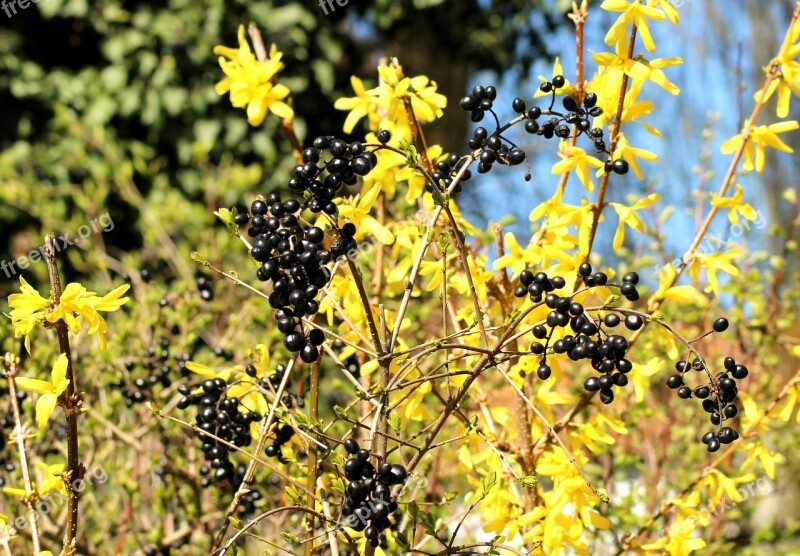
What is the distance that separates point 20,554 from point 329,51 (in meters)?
4.54

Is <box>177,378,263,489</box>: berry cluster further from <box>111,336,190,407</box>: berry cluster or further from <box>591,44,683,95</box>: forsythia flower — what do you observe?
<box>591,44,683,95</box>: forsythia flower

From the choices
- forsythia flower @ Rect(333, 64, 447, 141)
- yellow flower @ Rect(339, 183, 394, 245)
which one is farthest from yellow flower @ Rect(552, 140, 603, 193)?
yellow flower @ Rect(339, 183, 394, 245)

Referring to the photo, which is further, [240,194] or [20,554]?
[240,194]

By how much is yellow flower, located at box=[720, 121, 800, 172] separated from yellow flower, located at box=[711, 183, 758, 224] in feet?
0.26

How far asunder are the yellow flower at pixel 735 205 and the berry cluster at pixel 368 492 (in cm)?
113

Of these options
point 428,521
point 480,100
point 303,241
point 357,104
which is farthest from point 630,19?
point 428,521

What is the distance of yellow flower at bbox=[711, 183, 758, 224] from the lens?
206 centimetres

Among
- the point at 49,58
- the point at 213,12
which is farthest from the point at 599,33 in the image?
the point at 49,58

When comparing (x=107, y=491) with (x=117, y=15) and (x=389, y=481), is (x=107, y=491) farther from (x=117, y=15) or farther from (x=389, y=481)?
(x=117, y=15)

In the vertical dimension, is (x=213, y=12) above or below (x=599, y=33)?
below

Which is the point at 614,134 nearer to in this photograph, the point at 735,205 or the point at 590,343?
the point at 735,205

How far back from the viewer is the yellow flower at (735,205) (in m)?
2.06

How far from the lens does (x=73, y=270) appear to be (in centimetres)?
583

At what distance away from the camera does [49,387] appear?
5.04 ft
